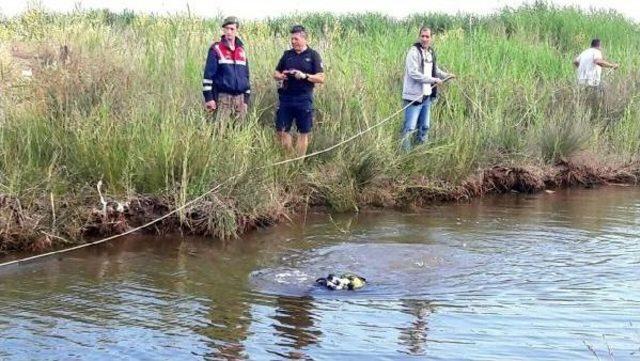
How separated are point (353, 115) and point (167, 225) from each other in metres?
3.52

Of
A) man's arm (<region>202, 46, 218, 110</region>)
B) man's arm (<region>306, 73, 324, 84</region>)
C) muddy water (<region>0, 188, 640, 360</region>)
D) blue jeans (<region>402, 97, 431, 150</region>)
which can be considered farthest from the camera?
blue jeans (<region>402, 97, 431, 150</region>)

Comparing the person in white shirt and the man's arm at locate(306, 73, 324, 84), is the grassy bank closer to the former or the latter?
the person in white shirt

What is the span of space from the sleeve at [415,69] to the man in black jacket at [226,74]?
218cm

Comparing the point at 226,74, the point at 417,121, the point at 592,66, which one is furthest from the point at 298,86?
the point at 592,66

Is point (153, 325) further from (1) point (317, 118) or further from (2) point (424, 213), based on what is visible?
(1) point (317, 118)

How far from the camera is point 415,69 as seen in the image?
1066 cm

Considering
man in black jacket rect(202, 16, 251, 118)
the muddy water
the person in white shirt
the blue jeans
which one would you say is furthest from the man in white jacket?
the person in white shirt

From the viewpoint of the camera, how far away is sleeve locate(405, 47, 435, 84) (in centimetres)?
1061

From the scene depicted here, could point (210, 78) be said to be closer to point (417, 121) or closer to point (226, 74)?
point (226, 74)

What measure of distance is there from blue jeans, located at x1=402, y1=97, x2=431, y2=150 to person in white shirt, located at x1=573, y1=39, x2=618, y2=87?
4.49 m

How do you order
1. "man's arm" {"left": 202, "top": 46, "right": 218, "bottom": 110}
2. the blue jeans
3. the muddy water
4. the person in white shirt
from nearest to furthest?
the muddy water
"man's arm" {"left": 202, "top": 46, "right": 218, "bottom": 110}
the blue jeans
the person in white shirt

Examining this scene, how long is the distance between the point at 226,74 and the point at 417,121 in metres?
2.82

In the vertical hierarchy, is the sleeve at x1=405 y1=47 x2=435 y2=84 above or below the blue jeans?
above

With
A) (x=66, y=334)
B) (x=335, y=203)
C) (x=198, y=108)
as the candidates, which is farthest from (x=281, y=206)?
(x=66, y=334)
